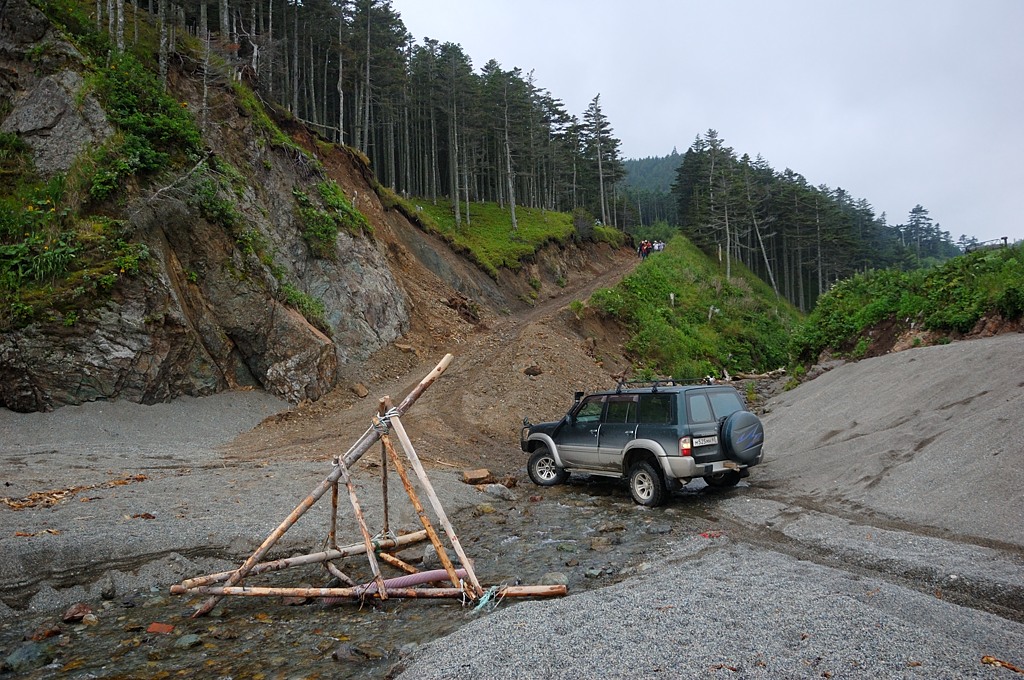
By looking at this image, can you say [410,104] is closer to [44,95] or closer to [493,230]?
[493,230]

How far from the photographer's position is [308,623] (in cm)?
613

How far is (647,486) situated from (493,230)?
121 ft

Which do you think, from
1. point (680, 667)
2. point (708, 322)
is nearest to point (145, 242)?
point (680, 667)

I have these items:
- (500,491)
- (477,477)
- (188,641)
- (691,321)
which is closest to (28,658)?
(188,641)

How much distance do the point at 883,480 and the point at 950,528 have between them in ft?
6.03

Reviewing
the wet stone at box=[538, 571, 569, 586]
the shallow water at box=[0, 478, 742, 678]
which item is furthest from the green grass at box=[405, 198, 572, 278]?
the wet stone at box=[538, 571, 569, 586]

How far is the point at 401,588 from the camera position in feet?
21.5

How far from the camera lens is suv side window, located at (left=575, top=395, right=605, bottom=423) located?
11641mm

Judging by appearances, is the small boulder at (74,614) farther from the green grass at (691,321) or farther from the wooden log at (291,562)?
the green grass at (691,321)

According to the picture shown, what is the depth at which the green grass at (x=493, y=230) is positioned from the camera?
35.3 meters

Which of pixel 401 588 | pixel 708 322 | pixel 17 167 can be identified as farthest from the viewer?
pixel 708 322

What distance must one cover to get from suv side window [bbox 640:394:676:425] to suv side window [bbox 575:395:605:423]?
1.07 meters

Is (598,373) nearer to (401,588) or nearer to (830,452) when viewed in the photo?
(830,452)

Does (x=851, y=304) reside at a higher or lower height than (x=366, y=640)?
higher
